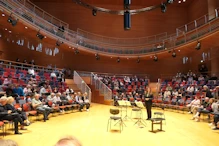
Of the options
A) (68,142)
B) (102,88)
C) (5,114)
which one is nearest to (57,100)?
(5,114)

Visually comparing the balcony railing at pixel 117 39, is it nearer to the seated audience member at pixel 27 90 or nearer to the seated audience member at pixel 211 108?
the seated audience member at pixel 27 90

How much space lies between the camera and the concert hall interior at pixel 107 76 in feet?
17.9

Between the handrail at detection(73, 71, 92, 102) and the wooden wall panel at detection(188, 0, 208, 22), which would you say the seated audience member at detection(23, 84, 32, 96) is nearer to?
the handrail at detection(73, 71, 92, 102)

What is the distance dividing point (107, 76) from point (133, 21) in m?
7.58

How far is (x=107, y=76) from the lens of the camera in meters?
16.6

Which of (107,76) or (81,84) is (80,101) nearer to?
(81,84)

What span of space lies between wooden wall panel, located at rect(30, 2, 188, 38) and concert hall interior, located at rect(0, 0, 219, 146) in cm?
10

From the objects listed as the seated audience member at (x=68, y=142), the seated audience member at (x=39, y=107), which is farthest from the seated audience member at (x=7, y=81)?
the seated audience member at (x=68, y=142)

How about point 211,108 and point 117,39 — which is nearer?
point 211,108

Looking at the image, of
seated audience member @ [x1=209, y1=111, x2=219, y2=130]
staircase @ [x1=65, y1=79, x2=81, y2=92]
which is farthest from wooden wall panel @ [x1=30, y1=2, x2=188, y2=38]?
seated audience member @ [x1=209, y1=111, x2=219, y2=130]

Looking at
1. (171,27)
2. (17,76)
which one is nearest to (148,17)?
(171,27)

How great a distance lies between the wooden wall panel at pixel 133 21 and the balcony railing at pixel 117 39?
2.63 ft

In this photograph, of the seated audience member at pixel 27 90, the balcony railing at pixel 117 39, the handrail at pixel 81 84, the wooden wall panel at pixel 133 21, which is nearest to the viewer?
the seated audience member at pixel 27 90

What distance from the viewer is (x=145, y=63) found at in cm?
2003
